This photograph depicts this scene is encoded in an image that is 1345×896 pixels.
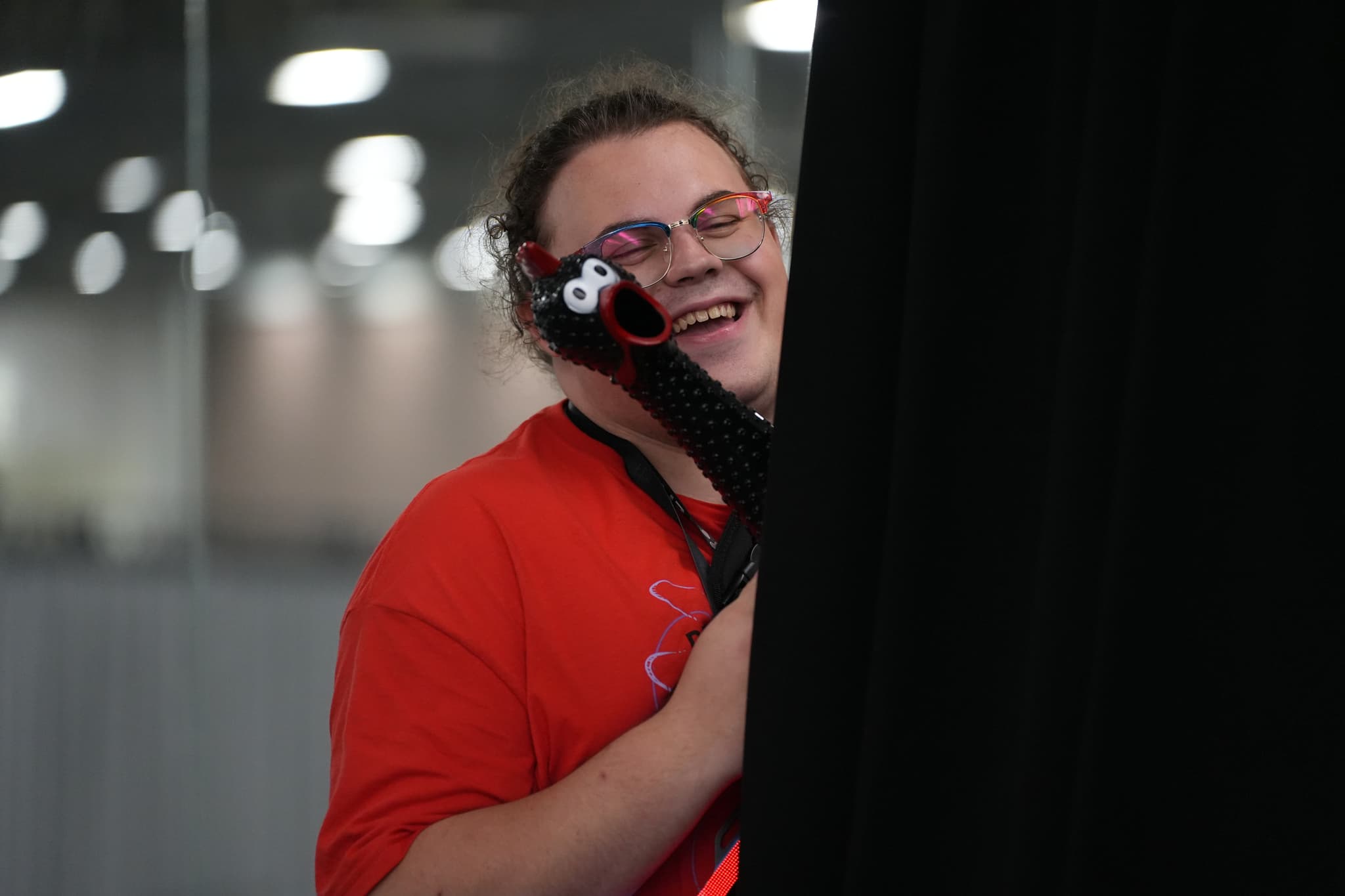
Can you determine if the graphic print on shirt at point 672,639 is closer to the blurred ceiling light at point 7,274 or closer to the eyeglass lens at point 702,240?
the eyeglass lens at point 702,240

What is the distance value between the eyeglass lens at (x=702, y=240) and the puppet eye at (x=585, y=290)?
27 cm

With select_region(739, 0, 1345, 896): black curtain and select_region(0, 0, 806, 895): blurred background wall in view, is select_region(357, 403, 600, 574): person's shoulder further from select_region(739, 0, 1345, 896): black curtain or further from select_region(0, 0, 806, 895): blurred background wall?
select_region(0, 0, 806, 895): blurred background wall

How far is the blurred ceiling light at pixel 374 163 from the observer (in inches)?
112

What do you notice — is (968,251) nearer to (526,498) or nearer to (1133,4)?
(1133,4)

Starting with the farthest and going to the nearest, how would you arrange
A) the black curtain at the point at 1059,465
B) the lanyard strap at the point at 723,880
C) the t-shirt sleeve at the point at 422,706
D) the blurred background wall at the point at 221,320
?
the blurred background wall at the point at 221,320
the t-shirt sleeve at the point at 422,706
the lanyard strap at the point at 723,880
the black curtain at the point at 1059,465

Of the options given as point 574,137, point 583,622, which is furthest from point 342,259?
point 583,622

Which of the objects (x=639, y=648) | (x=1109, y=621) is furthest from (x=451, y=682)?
(x=1109, y=621)

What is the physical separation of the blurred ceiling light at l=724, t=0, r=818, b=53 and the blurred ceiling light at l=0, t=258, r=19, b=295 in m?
1.89

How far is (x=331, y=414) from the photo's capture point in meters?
2.83

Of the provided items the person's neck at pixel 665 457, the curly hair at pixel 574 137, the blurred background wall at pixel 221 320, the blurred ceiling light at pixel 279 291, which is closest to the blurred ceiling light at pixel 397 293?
the blurred background wall at pixel 221 320

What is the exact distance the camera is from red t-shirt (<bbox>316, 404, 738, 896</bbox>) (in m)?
0.74

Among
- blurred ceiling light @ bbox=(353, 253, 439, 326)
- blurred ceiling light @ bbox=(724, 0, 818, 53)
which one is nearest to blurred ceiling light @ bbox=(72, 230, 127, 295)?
blurred ceiling light @ bbox=(353, 253, 439, 326)

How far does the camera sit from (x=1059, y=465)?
1.25 feet

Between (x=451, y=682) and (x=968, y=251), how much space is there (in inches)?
18.9
